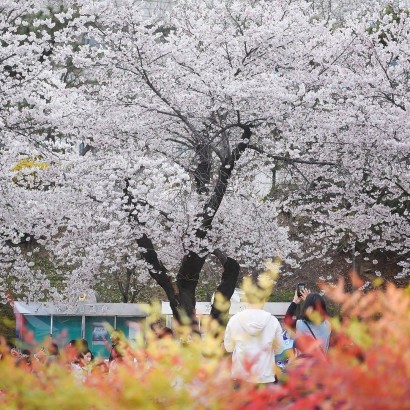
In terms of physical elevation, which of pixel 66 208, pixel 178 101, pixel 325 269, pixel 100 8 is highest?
pixel 100 8

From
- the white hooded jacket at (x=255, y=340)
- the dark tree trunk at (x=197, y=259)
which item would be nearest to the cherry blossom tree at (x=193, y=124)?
the dark tree trunk at (x=197, y=259)

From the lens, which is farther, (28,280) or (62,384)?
(28,280)

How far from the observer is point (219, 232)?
1279cm

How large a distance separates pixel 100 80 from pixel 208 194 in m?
2.61

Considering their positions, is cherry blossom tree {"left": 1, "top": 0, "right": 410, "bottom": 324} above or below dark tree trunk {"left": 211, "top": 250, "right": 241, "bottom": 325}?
above

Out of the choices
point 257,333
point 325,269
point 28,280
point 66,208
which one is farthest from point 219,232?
point 325,269

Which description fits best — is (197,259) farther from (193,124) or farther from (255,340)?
(255,340)

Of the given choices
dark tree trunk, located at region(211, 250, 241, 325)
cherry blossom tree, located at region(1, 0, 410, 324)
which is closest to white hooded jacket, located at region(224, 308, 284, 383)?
cherry blossom tree, located at region(1, 0, 410, 324)

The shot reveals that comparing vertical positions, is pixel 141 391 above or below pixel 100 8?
below

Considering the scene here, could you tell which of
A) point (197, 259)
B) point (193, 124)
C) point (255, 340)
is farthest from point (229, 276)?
point (255, 340)

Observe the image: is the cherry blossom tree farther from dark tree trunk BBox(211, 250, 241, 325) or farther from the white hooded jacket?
the white hooded jacket

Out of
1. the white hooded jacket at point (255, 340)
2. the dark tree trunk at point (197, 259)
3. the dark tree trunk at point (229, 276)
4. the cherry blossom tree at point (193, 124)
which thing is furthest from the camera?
the dark tree trunk at point (229, 276)

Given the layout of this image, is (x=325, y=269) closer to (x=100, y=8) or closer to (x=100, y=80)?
(x=100, y=80)

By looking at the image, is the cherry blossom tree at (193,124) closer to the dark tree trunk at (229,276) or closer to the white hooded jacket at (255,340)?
the dark tree trunk at (229,276)
